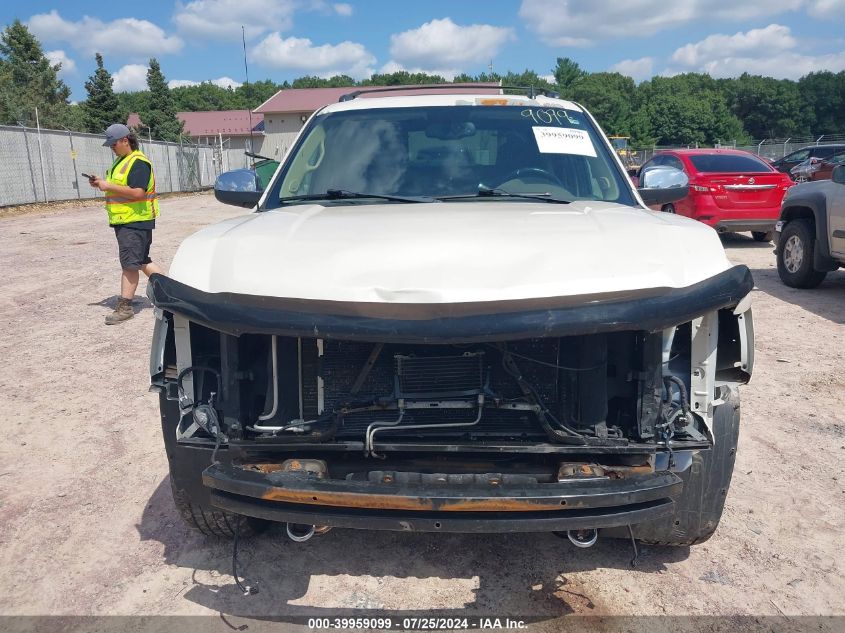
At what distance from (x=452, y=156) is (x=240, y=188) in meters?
1.27

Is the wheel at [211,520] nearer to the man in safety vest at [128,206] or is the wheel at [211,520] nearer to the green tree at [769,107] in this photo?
the man in safety vest at [128,206]

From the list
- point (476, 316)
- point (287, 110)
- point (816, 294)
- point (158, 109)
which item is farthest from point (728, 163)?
point (287, 110)

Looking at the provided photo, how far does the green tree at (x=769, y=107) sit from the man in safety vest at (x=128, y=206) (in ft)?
314

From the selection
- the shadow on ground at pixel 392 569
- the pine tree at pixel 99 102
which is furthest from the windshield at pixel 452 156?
the pine tree at pixel 99 102

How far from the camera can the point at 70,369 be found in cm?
586

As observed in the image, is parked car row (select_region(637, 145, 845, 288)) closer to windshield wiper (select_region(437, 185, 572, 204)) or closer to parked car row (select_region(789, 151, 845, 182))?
windshield wiper (select_region(437, 185, 572, 204))

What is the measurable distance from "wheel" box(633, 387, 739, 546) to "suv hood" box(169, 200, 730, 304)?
24.2 inches

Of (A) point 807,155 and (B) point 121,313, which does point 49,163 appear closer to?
(B) point 121,313

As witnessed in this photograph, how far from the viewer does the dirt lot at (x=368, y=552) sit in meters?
2.82

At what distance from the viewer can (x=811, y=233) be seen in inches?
334

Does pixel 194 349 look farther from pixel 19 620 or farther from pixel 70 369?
pixel 70 369

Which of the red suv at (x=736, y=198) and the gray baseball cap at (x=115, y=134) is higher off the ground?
the gray baseball cap at (x=115, y=134)

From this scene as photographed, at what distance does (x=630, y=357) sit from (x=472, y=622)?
1.20m

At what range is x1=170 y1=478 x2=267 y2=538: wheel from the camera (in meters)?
2.90
